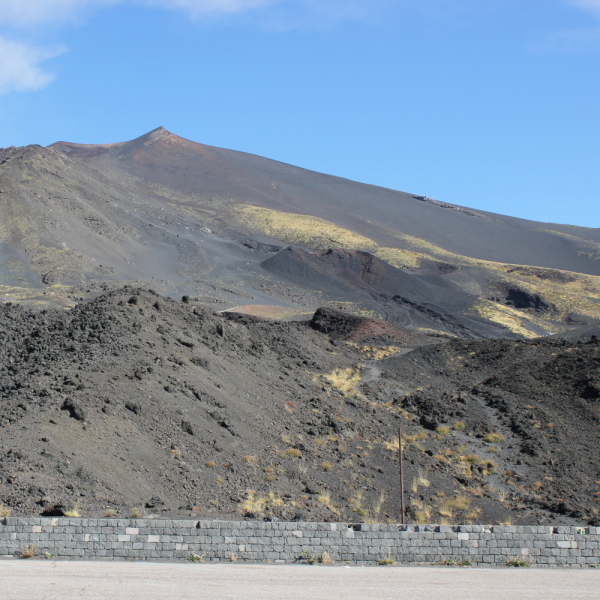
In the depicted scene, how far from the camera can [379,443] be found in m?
24.7

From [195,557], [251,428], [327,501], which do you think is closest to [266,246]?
[251,428]

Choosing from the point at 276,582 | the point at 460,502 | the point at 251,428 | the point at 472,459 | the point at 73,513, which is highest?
the point at 251,428

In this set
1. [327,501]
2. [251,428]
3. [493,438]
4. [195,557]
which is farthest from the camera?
[493,438]

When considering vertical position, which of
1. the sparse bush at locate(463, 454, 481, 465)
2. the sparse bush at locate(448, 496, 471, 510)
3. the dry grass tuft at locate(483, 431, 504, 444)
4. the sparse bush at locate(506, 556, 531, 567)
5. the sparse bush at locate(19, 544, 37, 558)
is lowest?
the sparse bush at locate(448, 496, 471, 510)

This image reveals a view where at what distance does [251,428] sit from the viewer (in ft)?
72.1

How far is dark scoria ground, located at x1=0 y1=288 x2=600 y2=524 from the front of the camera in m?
16.2

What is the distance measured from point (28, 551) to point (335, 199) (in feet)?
442

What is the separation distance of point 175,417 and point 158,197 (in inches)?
4092

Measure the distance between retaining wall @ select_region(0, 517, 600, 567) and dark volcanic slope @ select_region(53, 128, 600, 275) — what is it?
106368 millimetres

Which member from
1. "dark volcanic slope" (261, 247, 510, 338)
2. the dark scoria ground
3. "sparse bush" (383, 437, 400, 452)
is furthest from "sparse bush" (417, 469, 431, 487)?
"dark volcanic slope" (261, 247, 510, 338)

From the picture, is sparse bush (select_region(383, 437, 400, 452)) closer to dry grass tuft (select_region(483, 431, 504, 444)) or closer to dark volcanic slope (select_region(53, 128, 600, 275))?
dry grass tuft (select_region(483, 431, 504, 444))

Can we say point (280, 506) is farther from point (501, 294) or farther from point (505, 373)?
point (501, 294)

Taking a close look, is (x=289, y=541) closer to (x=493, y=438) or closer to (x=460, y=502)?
(x=460, y=502)

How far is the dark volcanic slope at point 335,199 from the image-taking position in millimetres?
127125
